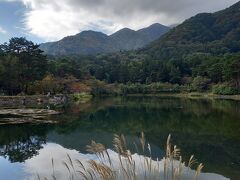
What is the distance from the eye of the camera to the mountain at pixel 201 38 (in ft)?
481

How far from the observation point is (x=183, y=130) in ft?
73.2

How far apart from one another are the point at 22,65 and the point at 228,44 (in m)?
114

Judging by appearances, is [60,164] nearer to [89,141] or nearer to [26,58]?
[89,141]

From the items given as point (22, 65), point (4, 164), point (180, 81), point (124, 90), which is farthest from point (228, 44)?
point (4, 164)

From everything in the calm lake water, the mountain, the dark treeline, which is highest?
the mountain

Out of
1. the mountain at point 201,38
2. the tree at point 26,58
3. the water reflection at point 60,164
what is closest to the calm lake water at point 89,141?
the water reflection at point 60,164

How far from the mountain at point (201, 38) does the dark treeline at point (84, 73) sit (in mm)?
46542

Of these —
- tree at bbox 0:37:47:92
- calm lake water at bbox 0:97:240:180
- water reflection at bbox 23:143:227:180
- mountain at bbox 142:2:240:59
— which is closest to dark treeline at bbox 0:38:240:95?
tree at bbox 0:37:47:92

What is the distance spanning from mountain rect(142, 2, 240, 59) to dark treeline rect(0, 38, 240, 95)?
46542 mm

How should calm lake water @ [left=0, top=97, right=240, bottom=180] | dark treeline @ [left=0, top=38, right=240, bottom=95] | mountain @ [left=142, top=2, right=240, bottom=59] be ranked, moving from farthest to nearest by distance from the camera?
mountain @ [left=142, top=2, right=240, bottom=59], dark treeline @ [left=0, top=38, right=240, bottom=95], calm lake water @ [left=0, top=97, right=240, bottom=180]

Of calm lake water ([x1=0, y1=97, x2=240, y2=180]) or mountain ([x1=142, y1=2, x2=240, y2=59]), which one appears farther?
mountain ([x1=142, y1=2, x2=240, y2=59])

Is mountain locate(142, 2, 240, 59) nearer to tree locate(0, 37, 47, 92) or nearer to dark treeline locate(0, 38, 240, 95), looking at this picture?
dark treeline locate(0, 38, 240, 95)

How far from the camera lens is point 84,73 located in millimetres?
79188

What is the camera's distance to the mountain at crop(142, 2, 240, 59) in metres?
146
